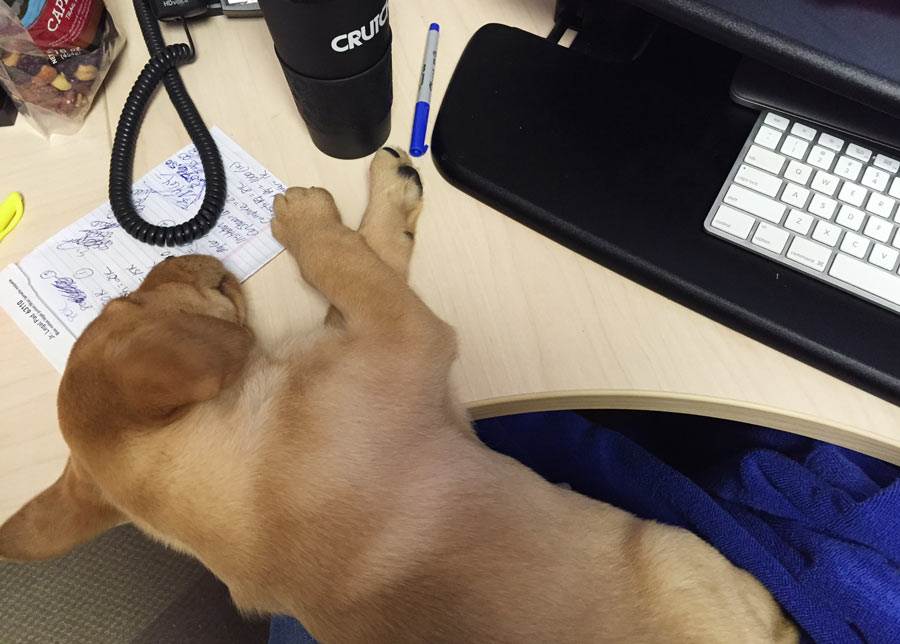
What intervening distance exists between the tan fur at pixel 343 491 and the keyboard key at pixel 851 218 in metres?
0.37

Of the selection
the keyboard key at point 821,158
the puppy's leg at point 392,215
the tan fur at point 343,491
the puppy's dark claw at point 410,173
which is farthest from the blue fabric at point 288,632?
the keyboard key at point 821,158

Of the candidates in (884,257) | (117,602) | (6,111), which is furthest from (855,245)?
(117,602)

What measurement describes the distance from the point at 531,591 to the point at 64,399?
0.45m

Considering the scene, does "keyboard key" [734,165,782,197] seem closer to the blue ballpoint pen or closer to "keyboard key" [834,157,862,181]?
"keyboard key" [834,157,862,181]

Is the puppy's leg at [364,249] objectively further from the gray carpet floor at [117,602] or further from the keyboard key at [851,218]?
the gray carpet floor at [117,602]

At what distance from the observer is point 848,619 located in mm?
658

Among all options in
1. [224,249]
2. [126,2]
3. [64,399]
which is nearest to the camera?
[64,399]

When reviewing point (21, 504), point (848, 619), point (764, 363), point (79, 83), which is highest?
point (79, 83)

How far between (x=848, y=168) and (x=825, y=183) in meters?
0.03

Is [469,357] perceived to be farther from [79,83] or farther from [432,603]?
[79,83]

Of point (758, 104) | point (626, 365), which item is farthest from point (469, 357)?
point (758, 104)

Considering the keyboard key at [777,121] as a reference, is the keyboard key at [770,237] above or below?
below

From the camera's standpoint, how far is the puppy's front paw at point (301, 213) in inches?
26.3

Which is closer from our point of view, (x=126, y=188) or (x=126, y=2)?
(x=126, y=188)
